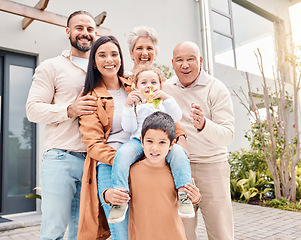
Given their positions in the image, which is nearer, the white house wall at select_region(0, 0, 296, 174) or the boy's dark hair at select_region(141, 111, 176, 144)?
the boy's dark hair at select_region(141, 111, 176, 144)

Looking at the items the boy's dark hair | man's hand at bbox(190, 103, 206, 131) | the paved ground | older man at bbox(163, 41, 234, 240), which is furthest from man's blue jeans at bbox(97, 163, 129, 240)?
the paved ground

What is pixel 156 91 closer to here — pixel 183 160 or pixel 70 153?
pixel 183 160

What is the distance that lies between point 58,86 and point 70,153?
0.50m

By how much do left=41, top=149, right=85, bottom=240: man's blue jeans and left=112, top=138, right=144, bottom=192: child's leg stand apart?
1.56 ft

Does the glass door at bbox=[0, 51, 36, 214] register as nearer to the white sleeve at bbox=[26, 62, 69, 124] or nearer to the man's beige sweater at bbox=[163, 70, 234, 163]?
the white sleeve at bbox=[26, 62, 69, 124]

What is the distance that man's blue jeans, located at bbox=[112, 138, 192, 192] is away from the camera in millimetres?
1564

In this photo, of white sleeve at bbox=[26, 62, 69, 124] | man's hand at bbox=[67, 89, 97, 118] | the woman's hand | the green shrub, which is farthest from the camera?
the green shrub

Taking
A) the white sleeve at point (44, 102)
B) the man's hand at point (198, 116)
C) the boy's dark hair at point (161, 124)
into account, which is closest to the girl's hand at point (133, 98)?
the boy's dark hair at point (161, 124)

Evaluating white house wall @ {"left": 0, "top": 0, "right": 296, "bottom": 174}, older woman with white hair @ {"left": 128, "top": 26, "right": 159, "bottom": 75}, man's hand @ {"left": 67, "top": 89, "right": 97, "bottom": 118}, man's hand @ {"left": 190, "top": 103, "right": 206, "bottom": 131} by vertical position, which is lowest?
man's hand @ {"left": 190, "top": 103, "right": 206, "bottom": 131}

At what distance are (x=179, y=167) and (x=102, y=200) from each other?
0.53m

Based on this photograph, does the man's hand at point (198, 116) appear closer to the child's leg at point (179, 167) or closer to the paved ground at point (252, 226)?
the child's leg at point (179, 167)

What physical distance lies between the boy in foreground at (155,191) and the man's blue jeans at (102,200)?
0.07 m

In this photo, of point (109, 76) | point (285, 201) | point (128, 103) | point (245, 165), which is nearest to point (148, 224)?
point (128, 103)

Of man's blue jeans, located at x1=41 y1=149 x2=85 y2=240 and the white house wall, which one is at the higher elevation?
the white house wall
